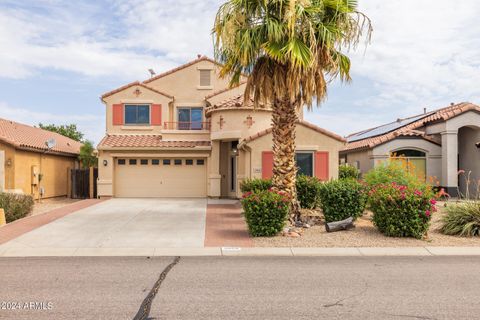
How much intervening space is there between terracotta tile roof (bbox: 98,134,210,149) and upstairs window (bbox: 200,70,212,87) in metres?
4.40

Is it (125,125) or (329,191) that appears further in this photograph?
(125,125)

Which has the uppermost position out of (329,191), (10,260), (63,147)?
(63,147)

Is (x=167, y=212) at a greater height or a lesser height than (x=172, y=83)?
lesser

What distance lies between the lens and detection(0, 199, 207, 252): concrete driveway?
10.3m

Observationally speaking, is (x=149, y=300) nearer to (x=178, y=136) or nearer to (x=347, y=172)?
(x=347, y=172)

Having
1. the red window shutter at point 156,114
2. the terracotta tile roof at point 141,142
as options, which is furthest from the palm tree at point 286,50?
the red window shutter at point 156,114

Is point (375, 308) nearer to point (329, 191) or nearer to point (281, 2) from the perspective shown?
point (329, 191)

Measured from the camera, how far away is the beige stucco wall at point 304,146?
1883 cm

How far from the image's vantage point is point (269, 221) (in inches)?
431

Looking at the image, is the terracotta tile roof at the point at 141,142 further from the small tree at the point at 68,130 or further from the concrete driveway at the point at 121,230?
the small tree at the point at 68,130

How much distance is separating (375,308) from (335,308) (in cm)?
58

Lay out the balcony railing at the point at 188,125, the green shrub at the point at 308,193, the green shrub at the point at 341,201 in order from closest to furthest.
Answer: the green shrub at the point at 341,201
the green shrub at the point at 308,193
the balcony railing at the point at 188,125

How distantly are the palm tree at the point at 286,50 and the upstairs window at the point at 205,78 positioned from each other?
→ 1259cm

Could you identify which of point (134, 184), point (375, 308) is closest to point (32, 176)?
point (134, 184)
